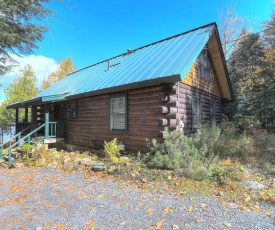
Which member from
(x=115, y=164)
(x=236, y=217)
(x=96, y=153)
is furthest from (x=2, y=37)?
(x=236, y=217)

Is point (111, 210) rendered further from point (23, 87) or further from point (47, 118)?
point (23, 87)

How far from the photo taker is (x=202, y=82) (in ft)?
32.1

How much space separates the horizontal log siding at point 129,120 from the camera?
22.9ft

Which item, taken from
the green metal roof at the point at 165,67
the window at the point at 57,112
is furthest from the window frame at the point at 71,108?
the window at the point at 57,112

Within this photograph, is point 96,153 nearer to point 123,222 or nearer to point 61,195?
point 61,195

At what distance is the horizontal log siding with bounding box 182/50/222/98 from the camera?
848cm

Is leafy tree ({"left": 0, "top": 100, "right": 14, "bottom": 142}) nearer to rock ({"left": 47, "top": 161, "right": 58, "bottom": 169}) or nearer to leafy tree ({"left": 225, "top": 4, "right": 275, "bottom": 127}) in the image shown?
rock ({"left": 47, "top": 161, "right": 58, "bottom": 169})

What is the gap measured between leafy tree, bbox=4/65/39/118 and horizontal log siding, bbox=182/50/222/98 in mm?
18999

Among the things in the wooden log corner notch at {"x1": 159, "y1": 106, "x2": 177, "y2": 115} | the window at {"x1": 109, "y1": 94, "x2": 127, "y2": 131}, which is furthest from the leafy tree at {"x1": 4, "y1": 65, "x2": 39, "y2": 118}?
the wooden log corner notch at {"x1": 159, "y1": 106, "x2": 177, "y2": 115}

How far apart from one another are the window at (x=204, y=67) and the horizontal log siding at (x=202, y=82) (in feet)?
0.88

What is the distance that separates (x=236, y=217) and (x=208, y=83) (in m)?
8.42

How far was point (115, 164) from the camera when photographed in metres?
6.14

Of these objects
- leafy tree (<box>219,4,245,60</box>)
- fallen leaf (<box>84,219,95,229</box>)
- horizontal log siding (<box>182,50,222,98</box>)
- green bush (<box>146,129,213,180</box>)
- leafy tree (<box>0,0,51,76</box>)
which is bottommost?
fallen leaf (<box>84,219,95,229</box>)

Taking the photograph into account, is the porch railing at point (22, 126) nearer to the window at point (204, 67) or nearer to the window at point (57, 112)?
the window at point (57, 112)
